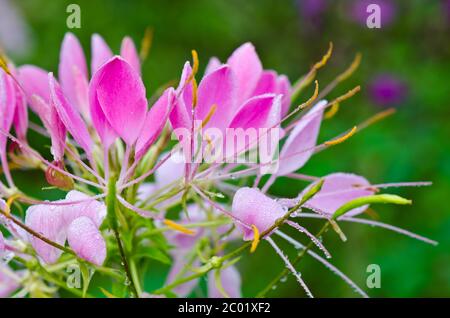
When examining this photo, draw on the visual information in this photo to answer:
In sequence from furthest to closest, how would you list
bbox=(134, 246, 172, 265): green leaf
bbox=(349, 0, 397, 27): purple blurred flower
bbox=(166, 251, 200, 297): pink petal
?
bbox=(349, 0, 397, 27): purple blurred flower < bbox=(166, 251, 200, 297): pink petal < bbox=(134, 246, 172, 265): green leaf

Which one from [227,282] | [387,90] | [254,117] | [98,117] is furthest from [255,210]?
[387,90]

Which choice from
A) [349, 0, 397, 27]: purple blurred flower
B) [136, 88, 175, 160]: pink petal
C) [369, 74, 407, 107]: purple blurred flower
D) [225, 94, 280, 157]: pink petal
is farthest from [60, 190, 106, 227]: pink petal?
[349, 0, 397, 27]: purple blurred flower

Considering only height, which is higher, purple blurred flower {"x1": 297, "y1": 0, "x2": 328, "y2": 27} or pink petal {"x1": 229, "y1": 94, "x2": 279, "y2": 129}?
purple blurred flower {"x1": 297, "y1": 0, "x2": 328, "y2": 27}

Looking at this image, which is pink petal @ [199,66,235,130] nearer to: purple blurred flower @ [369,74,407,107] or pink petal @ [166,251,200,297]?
pink petal @ [166,251,200,297]

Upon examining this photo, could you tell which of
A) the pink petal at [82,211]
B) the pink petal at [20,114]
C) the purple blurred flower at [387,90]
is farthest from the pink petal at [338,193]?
the purple blurred flower at [387,90]

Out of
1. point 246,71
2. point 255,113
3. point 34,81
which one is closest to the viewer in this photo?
point 255,113

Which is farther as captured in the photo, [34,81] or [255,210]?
[34,81]

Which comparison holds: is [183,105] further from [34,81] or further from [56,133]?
[34,81]
